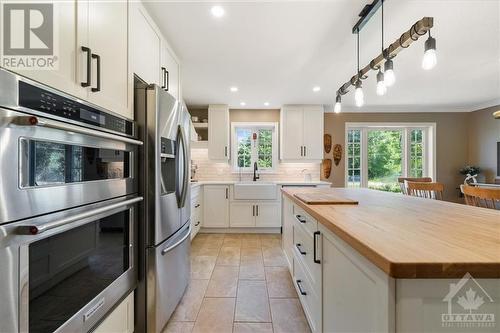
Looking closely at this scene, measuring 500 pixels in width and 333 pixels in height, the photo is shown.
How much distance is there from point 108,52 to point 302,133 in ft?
12.0

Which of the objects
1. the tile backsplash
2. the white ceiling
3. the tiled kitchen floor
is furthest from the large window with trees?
the tiled kitchen floor

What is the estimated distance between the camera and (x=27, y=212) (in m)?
0.79

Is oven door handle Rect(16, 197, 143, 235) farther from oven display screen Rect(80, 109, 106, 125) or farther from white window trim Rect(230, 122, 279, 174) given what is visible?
white window trim Rect(230, 122, 279, 174)

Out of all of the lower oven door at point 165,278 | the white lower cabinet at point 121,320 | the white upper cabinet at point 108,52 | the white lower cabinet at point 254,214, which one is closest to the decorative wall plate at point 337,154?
the white lower cabinet at point 254,214

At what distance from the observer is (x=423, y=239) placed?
770 mm

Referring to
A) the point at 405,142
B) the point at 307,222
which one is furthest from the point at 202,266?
the point at 405,142

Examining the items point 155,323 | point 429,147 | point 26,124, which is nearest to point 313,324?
point 155,323

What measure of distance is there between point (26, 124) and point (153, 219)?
94 cm

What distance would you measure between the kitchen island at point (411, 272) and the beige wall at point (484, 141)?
4672 millimetres

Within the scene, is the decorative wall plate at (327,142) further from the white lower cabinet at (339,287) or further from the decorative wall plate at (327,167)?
the white lower cabinet at (339,287)

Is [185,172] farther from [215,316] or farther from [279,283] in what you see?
[279,283]

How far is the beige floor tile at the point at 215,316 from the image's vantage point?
66.6 inches

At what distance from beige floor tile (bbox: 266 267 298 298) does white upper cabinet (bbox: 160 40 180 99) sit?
6.86ft

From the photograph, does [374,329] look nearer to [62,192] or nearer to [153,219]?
[62,192]
